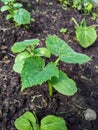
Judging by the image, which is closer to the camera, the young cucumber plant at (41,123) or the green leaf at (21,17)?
the young cucumber plant at (41,123)

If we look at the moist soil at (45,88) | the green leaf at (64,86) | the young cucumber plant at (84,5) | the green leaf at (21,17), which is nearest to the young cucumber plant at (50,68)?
the green leaf at (64,86)

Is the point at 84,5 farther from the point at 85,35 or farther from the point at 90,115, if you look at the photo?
the point at 90,115

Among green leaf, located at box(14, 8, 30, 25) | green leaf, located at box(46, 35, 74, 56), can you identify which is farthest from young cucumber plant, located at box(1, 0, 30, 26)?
green leaf, located at box(46, 35, 74, 56)

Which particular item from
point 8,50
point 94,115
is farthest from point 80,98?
point 8,50

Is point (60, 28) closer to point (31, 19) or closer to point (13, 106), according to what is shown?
point (31, 19)

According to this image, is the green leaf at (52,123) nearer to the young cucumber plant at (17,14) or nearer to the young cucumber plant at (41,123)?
the young cucumber plant at (41,123)

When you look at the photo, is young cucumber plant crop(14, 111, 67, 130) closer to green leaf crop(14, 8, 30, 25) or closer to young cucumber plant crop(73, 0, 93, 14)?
green leaf crop(14, 8, 30, 25)
